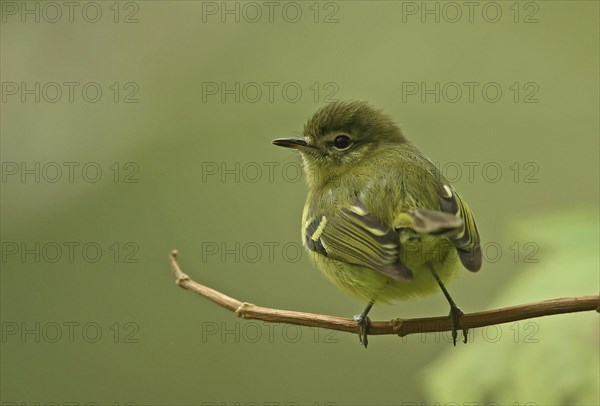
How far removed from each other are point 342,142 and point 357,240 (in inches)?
34.0

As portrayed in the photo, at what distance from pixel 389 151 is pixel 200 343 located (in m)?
3.14

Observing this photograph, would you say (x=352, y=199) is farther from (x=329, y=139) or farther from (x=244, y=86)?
(x=244, y=86)

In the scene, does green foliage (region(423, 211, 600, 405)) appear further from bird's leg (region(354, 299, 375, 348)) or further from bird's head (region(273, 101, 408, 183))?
bird's head (region(273, 101, 408, 183))

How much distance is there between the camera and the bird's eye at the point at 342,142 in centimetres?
358

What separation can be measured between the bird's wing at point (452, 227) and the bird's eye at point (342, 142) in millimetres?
820

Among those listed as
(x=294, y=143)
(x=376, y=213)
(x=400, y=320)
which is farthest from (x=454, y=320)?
(x=294, y=143)

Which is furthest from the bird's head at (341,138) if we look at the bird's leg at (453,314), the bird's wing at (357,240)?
the bird's leg at (453,314)

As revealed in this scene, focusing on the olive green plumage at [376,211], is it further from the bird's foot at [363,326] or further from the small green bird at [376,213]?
the bird's foot at [363,326]

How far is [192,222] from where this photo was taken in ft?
21.5

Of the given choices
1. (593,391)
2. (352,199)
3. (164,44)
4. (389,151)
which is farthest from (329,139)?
(164,44)

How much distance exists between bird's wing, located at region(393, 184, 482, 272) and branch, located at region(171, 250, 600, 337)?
0.19m

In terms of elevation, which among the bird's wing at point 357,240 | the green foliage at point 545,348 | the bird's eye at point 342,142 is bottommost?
the green foliage at point 545,348

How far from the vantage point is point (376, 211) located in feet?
9.59

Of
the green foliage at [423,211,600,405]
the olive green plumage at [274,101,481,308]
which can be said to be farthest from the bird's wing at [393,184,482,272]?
the green foliage at [423,211,600,405]
